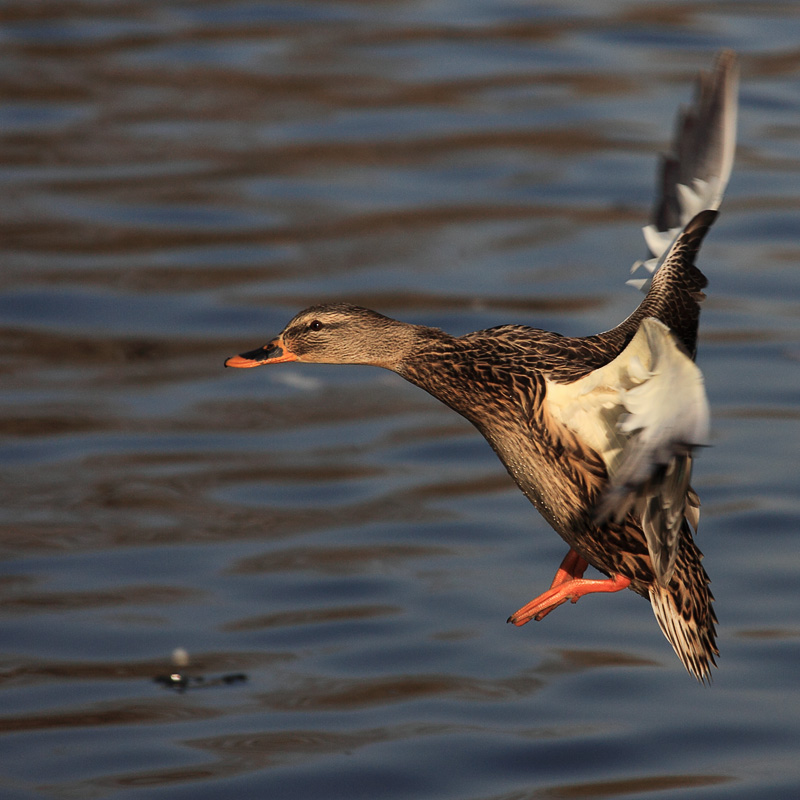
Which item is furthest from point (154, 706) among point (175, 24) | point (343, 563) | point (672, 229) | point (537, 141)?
point (175, 24)

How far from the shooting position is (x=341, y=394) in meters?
16.6

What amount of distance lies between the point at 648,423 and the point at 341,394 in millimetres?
11090

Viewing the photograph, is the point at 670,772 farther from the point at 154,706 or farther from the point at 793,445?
the point at 793,445

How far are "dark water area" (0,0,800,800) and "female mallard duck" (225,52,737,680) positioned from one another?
4687mm

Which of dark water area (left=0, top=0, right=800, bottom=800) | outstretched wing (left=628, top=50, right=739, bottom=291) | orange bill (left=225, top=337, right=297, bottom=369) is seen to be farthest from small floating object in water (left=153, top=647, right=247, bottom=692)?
outstretched wing (left=628, top=50, right=739, bottom=291)

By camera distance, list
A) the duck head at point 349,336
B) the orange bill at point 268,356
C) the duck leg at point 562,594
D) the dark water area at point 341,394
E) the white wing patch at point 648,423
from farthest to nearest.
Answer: the dark water area at point 341,394, the orange bill at point 268,356, the duck head at point 349,336, the duck leg at point 562,594, the white wing patch at point 648,423

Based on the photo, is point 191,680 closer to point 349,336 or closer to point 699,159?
point 349,336

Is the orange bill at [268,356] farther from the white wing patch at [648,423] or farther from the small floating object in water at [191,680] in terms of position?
the small floating object in water at [191,680]

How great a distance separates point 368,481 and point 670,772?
4852 millimetres

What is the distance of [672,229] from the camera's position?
7.65m

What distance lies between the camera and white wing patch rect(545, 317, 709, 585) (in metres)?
5.47

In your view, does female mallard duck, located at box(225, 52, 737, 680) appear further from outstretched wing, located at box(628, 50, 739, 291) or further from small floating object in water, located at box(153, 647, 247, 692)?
small floating object in water, located at box(153, 647, 247, 692)

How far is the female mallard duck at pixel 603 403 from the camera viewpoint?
567 cm

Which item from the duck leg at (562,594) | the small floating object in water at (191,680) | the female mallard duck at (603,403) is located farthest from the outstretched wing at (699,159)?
the small floating object in water at (191,680)
